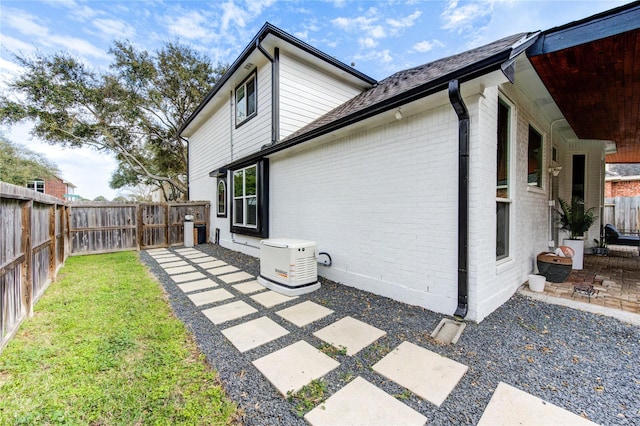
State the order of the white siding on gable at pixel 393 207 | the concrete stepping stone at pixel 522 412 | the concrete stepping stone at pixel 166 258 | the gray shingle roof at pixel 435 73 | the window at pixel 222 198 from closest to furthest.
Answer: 1. the concrete stepping stone at pixel 522 412
2. the gray shingle roof at pixel 435 73
3. the white siding on gable at pixel 393 207
4. the concrete stepping stone at pixel 166 258
5. the window at pixel 222 198

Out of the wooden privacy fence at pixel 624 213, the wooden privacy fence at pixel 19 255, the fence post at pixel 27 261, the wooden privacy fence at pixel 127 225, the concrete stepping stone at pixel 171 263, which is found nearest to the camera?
the wooden privacy fence at pixel 19 255

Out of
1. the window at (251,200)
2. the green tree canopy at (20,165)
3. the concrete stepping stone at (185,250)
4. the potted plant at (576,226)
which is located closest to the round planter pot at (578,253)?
the potted plant at (576,226)

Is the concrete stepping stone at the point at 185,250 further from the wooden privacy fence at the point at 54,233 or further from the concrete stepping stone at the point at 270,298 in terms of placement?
the concrete stepping stone at the point at 270,298

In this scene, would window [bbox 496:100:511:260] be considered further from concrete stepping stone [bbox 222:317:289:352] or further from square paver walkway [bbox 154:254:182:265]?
square paver walkway [bbox 154:254:182:265]

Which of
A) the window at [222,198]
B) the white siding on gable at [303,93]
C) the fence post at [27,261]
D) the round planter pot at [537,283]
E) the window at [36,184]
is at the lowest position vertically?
the round planter pot at [537,283]

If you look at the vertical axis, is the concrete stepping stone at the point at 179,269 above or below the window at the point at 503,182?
below

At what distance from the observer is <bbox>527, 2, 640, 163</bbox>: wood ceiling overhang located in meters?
2.57

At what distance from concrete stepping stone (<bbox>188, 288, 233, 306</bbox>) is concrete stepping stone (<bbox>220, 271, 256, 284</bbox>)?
513 millimetres

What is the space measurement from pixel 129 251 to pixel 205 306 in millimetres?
6524

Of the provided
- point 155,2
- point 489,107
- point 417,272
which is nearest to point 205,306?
point 417,272

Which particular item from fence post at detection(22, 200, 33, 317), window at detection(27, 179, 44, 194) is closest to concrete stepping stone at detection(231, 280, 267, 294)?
fence post at detection(22, 200, 33, 317)

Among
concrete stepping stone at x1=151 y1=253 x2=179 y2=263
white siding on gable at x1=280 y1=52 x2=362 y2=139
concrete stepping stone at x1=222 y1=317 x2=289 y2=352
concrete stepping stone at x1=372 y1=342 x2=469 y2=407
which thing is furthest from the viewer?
concrete stepping stone at x1=151 y1=253 x2=179 y2=263

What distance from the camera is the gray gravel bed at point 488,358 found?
171 cm

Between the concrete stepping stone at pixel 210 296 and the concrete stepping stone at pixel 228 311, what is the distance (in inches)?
11.9
